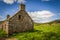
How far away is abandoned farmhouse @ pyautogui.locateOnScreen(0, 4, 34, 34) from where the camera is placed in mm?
15867

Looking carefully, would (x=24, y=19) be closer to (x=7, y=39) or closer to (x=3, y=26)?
(x=3, y=26)

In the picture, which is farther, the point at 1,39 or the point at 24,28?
the point at 24,28

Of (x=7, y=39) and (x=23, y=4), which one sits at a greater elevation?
(x=23, y=4)

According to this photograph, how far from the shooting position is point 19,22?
16.5 m

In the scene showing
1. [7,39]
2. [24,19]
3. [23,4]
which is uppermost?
[23,4]

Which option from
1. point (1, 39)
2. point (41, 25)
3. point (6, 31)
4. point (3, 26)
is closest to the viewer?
point (1, 39)

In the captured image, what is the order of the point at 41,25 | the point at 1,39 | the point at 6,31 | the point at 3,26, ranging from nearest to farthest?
the point at 1,39 → the point at 6,31 → the point at 3,26 → the point at 41,25

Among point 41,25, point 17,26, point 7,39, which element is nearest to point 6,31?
point 17,26

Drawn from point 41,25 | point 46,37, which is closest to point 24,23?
point 41,25

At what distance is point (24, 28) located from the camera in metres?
16.7

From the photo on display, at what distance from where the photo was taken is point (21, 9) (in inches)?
650

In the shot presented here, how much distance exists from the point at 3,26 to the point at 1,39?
386 cm

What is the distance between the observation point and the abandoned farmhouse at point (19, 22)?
1587 centimetres

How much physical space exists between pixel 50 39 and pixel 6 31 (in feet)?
16.1
